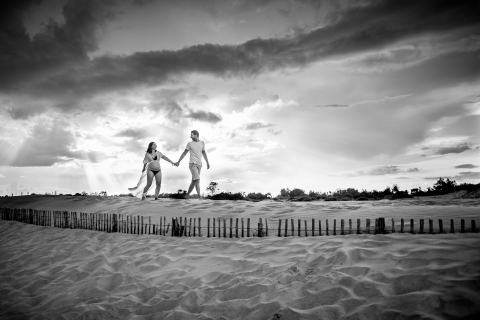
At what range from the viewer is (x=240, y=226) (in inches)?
340

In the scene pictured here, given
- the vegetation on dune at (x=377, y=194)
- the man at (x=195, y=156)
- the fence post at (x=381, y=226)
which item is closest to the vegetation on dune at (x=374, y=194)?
the vegetation on dune at (x=377, y=194)

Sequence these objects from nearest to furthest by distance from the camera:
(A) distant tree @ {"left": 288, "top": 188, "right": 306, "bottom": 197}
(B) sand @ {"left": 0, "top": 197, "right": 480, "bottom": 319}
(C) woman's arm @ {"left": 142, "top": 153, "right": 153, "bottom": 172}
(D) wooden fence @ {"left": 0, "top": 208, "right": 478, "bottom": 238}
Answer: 1. (B) sand @ {"left": 0, "top": 197, "right": 480, "bottom": 319}
2. (D) wooden fence @ {"left": 0, "top": 208, "right": 478, "bottom": 238}
3. (C) woman's arm @ {"left": 142, "top": 153, "right": 153, "bottom": 172}
4. (A) distant tree @ {"left": 288, "top": 188, "right": 306, "bottom": 197}

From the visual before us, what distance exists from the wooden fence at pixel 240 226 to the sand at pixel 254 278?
34 cm

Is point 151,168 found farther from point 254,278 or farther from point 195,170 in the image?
point 254,278

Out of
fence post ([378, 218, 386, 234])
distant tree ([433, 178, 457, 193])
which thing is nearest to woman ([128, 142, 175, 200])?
fence post ([378, 218, 386, 234])

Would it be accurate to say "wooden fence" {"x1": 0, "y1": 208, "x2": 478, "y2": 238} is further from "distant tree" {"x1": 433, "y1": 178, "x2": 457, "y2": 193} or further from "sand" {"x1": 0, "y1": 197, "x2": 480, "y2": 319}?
"distant tree" {"x1": 433, "y1": 178, "x2": 457, "y2": 193}

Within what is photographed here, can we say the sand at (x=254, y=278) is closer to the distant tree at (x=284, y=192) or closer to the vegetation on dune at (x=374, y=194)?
the vegetation on dune at (x=374, y=194)

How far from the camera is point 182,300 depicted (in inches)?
191

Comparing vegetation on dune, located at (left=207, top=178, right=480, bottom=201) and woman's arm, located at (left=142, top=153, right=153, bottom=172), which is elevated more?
woman's arm, located at (left=142, top=153, right=153, bottom=172)

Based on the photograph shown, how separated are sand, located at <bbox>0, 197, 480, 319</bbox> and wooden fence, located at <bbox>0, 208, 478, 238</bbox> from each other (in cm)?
34

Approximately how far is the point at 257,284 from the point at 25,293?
4.62 metres

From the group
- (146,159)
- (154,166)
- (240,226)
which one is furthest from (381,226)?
(146,159)

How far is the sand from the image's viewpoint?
397cm

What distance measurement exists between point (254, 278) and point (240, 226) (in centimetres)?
352
